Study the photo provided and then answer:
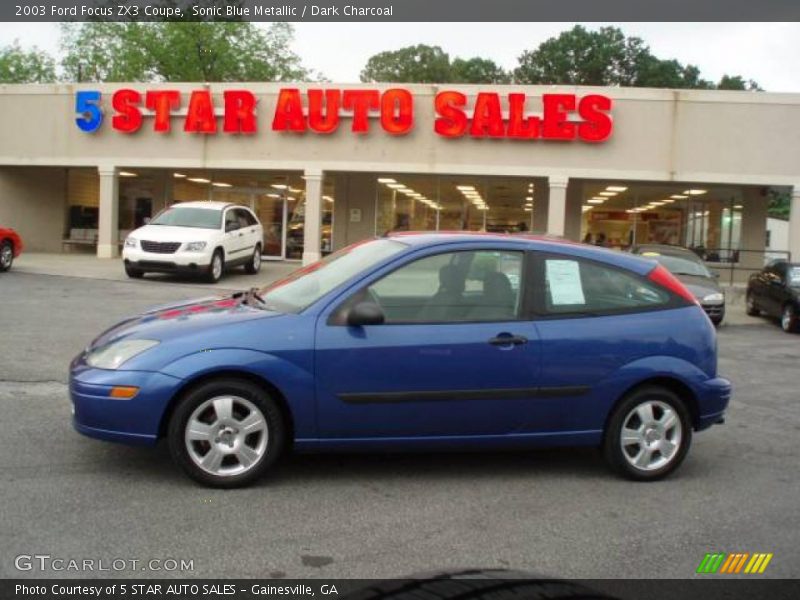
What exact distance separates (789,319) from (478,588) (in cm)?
1512

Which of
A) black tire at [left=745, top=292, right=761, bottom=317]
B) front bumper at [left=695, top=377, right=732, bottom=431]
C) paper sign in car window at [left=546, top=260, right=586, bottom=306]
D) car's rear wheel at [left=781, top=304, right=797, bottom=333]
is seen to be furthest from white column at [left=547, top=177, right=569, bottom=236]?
paper sign in car window at [left=546, top=260, right=586, bottom=306]

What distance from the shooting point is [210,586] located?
3.62m

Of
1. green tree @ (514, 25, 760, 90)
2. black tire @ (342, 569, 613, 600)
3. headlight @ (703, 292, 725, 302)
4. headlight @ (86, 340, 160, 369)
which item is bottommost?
headlight @ (703, 292, 725, 302)

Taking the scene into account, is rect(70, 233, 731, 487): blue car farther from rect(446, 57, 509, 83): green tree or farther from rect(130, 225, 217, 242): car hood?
rect(446, 57, 509, 83): green tree

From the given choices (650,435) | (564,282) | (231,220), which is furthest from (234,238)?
(650,435)

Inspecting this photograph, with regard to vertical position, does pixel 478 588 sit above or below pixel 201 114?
below

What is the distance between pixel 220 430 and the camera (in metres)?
4.80

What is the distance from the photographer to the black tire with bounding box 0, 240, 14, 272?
18047mm

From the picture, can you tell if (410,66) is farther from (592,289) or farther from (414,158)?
(592,289)

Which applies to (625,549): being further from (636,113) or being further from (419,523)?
(636,113)

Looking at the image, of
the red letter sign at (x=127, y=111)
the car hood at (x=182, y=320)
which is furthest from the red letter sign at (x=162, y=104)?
the car hood at (x=182, y=320)

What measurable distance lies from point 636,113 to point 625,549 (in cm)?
1950

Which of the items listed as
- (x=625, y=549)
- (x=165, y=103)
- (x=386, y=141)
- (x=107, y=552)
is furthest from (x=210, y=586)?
(x=165, y=103)

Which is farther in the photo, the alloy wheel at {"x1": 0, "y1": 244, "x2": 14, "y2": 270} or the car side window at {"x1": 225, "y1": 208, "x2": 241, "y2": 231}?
the car side window at {"x1": 225, "y1": 208, "x2": 241, "y2": 231}
